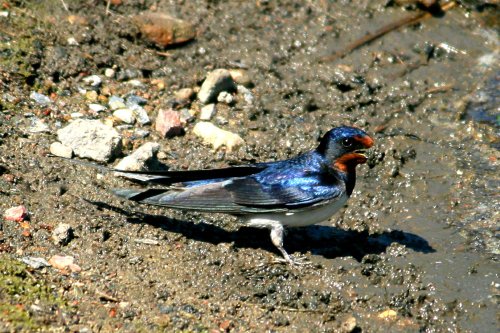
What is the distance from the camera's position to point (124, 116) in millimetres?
7133

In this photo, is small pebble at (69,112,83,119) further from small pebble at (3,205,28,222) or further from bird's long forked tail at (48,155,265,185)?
small pebble at (3,205,28,222)

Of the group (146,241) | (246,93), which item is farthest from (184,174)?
(246,93)

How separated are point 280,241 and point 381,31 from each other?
3260 mm

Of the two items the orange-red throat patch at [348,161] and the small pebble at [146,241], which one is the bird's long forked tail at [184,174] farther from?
the orange-red throat patch at [348,161]

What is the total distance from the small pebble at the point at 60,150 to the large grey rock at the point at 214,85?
4.69ft

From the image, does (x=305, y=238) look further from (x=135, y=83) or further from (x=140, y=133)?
(x=135, y=83)

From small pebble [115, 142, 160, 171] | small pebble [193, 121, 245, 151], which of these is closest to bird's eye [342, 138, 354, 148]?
small pebble [193, 121, 245, 151]

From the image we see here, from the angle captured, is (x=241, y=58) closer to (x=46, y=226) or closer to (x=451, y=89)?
(x=451, y=89)

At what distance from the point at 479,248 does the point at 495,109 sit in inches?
78.1

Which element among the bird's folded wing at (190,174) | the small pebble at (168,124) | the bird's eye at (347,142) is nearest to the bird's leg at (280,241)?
the bird's folded wing at (190,174)

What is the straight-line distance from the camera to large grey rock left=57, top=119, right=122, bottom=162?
6.54m

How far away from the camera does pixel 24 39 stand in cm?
741

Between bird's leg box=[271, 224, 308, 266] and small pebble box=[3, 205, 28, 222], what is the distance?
165cm

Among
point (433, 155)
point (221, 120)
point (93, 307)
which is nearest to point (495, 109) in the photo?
point (433, 155)
